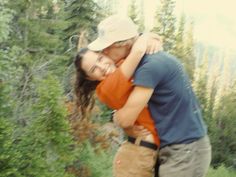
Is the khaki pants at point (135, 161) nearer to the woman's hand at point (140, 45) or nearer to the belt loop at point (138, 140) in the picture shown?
the belt loop at point (138, 140)

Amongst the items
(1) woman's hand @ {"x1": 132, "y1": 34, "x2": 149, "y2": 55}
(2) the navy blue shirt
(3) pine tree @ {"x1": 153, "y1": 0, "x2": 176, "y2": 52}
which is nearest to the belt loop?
(2) the navy blue shirt

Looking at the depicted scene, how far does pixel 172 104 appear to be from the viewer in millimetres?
3205

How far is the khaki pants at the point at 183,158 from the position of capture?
128 inches

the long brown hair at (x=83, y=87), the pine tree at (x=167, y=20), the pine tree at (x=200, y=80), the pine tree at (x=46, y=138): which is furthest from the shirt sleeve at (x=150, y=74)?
the pine tree at (x=167, y=20)

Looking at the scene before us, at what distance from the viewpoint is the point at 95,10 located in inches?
1113

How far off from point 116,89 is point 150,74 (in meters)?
0.22

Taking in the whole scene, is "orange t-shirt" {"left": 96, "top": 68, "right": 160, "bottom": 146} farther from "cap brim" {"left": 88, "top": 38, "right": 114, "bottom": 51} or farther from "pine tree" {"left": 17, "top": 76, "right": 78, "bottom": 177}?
"pine tree" {"left": 17, "top": 76, "right": 78, "bottom": 177}

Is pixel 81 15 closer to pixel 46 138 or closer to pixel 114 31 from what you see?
pixel 46 138

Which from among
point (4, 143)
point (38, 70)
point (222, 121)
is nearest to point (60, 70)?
point (38, 70)

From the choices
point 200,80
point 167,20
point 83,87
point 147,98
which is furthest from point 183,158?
point 200,80

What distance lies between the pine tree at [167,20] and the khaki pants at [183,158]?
5674 cm

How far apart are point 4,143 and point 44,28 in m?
17.8

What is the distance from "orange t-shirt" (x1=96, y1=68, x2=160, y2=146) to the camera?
3145mm

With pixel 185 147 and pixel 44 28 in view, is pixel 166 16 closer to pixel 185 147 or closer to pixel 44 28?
pixel 44 28
